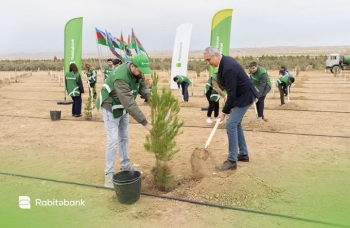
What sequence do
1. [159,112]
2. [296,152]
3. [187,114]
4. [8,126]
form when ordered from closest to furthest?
[159,112] → [296,152] → [8,126] → [187,114]

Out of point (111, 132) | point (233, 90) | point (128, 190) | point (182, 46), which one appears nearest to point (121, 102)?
point (111, 132)

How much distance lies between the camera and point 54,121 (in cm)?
873

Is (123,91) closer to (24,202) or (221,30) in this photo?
(24,202)

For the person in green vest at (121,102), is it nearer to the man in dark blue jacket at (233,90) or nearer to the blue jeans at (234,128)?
the man in dark blue jacket at (233,90)

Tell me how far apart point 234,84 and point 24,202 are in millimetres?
3114

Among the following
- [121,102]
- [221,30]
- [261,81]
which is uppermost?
[221,30]

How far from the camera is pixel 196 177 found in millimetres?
4484

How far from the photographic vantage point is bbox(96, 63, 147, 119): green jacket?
3.71 metres

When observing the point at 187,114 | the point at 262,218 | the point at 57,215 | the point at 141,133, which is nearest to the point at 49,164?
the point at 57,215

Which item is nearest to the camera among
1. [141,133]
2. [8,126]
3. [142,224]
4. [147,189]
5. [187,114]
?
[142,224]

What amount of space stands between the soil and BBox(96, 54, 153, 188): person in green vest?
1.94ft

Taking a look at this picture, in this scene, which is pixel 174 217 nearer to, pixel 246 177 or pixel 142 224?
pixel 142 224

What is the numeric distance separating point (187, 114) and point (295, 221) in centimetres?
666

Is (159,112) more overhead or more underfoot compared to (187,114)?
more overhead
